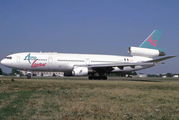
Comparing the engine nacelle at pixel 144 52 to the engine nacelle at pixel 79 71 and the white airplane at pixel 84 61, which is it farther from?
the engine nacelle at pixel 79 71

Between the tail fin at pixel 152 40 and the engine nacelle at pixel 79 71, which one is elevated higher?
the tail fin at pixel 152 40

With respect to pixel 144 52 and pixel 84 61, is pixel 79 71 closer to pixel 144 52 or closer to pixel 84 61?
pixel 84 61

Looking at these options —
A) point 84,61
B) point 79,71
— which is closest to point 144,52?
point 84,61

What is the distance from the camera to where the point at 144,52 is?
38.3 m

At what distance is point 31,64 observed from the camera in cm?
3188

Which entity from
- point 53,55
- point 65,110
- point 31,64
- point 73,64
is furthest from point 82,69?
point 65,110

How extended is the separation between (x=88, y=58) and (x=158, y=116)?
91.2ft

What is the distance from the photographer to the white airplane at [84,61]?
32031 mm

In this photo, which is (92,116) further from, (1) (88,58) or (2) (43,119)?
(1) (88,58)

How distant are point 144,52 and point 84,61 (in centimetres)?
1204

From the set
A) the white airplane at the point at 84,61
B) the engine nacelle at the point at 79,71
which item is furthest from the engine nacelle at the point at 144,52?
the engine nacelle at the point at 79,71

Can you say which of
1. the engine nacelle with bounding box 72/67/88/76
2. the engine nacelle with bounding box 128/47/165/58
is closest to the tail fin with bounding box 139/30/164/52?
the engine nacelle with bounding box 128/47/165/58

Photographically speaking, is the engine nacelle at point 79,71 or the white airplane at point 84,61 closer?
the engine nacelle at point 79,71

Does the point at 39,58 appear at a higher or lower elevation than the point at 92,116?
higher
